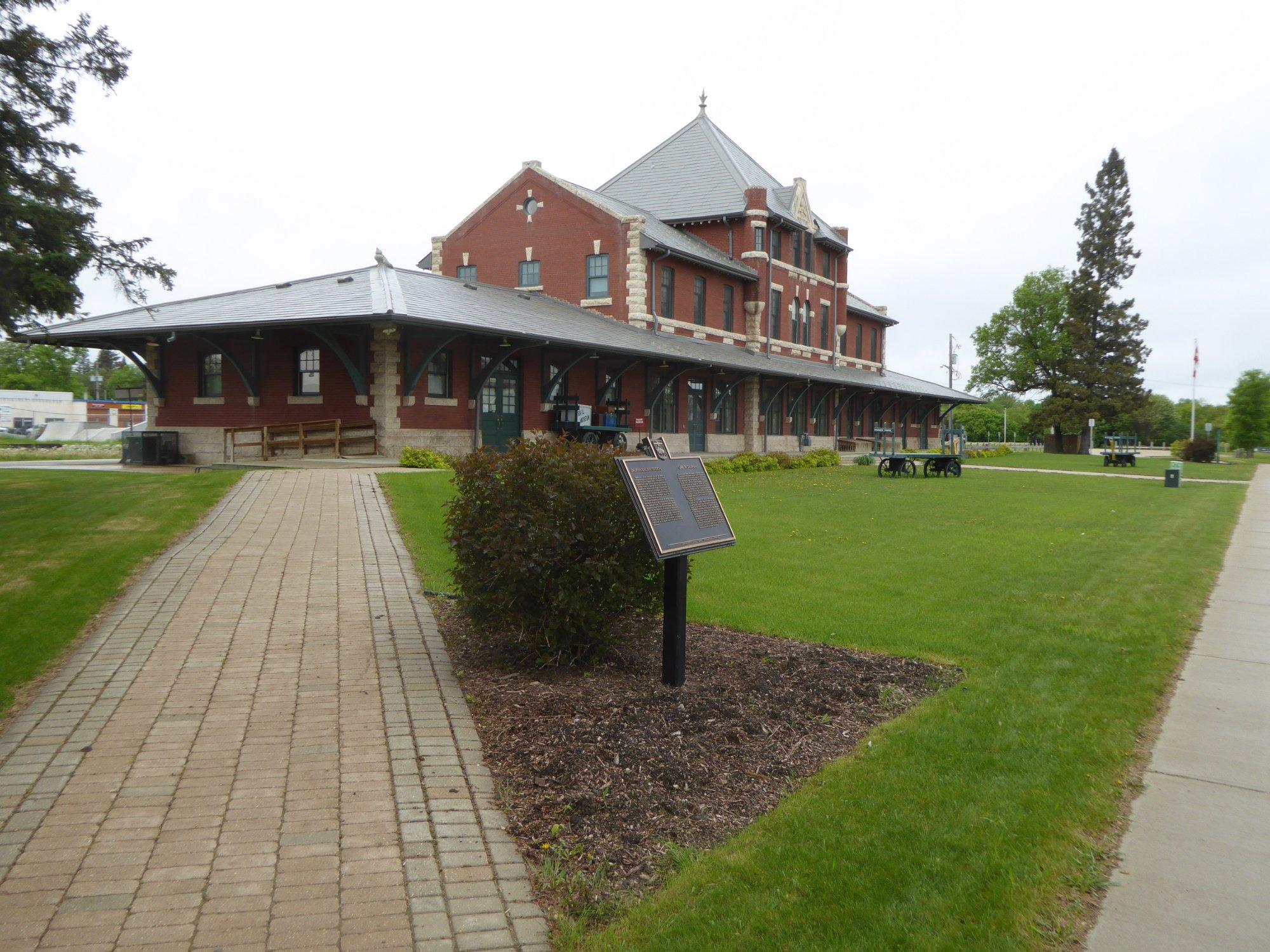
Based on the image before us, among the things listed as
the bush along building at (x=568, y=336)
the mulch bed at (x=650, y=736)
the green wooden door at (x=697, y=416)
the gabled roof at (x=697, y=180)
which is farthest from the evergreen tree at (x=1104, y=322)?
the mulch bed at (x=650, y=736)

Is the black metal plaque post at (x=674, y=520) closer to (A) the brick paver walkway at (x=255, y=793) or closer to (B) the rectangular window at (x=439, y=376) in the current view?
(A) the brick paver walkway at (x=255, y=793)

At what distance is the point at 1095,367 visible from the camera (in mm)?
67250

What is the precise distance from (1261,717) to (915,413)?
171 feet

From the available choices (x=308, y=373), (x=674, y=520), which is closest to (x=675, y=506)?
(x=674, y=520)

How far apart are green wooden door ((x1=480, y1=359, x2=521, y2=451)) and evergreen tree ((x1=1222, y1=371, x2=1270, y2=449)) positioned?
57.3 metres

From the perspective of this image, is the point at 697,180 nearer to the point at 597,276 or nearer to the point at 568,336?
the point at 597,276

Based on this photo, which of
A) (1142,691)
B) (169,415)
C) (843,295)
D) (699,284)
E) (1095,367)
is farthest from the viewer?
(1095,367)

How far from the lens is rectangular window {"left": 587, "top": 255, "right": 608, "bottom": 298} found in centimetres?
3434

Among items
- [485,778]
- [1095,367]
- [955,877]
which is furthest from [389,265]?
[1095,367]

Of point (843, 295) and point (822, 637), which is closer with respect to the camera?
point (822, 637)

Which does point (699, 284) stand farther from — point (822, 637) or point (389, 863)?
point (389, 863)

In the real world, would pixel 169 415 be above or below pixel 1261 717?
above

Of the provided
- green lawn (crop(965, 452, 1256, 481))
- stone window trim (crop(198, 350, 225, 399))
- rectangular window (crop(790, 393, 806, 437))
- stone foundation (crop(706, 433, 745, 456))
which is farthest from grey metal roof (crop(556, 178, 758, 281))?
green lawn (crop(965, 452, 1256, 481))

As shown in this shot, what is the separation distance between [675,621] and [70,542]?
803 centimetres
